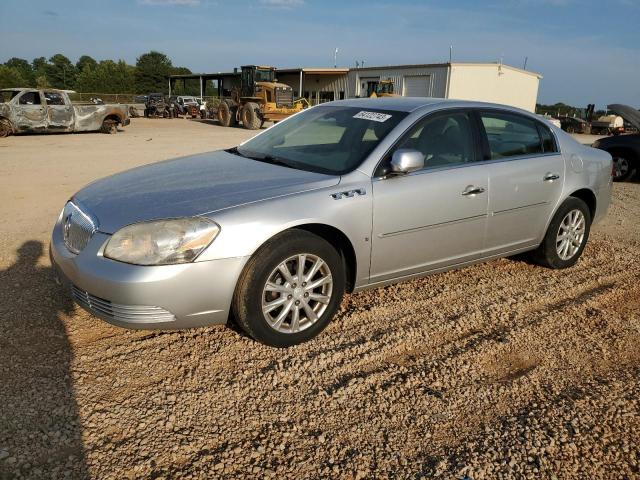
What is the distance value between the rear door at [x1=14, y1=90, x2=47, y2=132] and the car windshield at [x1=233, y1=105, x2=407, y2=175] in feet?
56.4

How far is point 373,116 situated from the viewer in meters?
4.02

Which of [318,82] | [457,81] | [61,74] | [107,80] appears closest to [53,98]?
[457,81]

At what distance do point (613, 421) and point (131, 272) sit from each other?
2.61 meters

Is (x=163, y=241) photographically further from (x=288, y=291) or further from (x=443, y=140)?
(x=443, y=140)

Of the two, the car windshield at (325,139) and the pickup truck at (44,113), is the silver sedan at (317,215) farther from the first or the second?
the pickup truck at (44,113)

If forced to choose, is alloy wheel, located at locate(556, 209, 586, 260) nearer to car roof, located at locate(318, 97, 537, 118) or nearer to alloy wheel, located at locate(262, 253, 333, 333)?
car roof, located at locate(318, 97, 537, 118)

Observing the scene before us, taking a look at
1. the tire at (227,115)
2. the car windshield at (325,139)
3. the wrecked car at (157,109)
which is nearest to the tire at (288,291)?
the car windshield at (325,139)

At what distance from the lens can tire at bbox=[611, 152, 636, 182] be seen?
1078 cm

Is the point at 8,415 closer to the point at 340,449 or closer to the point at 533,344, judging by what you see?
the point at 340,449

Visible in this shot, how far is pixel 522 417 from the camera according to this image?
2.67m

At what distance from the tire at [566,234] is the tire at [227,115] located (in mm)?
25709

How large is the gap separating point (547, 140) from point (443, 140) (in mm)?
1294

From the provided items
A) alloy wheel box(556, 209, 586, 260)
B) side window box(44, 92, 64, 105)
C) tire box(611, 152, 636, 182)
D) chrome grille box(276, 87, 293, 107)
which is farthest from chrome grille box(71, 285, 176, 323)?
chrome grille box(276, 87, 293, 107)

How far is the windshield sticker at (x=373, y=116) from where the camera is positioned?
391 centimetres
